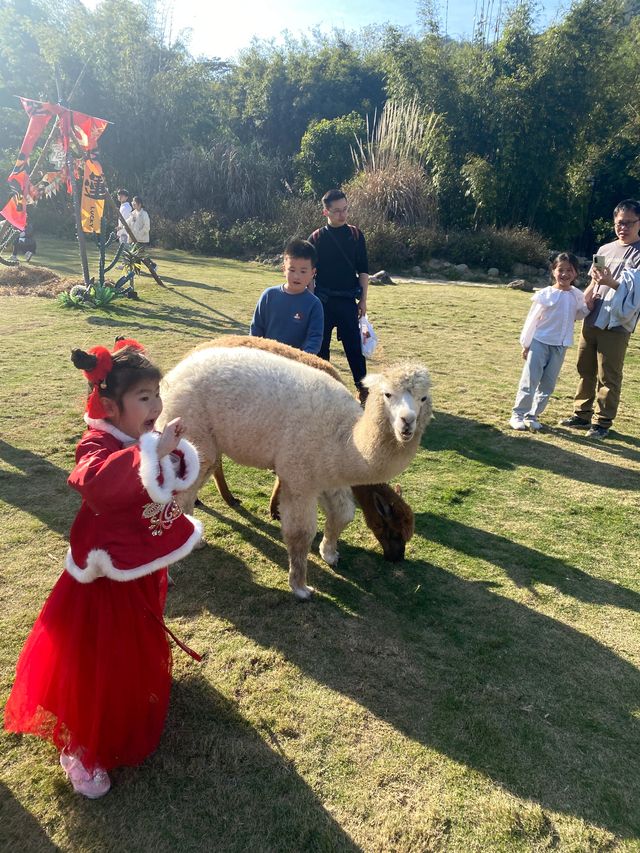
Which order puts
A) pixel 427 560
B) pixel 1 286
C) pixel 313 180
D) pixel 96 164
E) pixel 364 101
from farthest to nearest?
pixel 364 101 < pixel 313 180 < pixel 1 286 < pixel 96 164 < pixel 427 560

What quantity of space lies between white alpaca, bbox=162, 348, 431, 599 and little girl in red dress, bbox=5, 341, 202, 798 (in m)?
1.18

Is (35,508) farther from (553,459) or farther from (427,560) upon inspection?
(553,459)

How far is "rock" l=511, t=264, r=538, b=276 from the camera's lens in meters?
18.3

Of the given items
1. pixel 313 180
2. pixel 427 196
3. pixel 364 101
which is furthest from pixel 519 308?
pixel 364 101

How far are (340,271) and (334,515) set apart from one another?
107 inches

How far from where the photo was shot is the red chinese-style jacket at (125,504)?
1872 millimetres

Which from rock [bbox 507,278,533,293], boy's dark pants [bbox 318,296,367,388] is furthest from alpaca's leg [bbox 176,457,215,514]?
rock [bbox 507,278,533,293]

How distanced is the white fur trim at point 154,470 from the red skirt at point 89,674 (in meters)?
0.54

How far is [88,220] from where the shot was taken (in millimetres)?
10633

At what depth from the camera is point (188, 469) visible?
199 centimetres

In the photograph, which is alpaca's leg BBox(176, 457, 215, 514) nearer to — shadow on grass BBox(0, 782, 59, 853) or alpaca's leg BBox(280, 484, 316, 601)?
alpaca's leg BBox(280, 484, 316, 601)

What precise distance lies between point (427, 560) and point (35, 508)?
2908mm

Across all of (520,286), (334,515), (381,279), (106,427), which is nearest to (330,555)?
(334,515)

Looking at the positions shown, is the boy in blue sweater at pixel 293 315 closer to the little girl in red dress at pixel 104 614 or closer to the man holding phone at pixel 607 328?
the little girl in red dress at pixel 104 614
